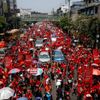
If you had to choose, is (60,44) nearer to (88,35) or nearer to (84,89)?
(88,35)

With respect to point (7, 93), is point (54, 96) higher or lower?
lower

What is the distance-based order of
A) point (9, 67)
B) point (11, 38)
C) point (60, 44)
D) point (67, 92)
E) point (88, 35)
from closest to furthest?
point (67, 92)
point (9, 67)
point (60, 44)
point (88, 35)
point (11, 38)

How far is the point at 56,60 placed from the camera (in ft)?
121

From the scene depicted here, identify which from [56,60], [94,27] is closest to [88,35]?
[94,27]

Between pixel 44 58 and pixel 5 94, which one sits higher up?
pixel 5 94

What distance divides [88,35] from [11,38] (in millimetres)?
21897

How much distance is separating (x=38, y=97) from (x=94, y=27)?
1225 inches

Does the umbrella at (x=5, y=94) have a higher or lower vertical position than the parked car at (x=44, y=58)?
higher

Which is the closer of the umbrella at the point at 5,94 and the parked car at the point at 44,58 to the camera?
the umbrella at the point at 5,94

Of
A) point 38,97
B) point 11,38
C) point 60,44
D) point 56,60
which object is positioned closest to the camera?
point 38,97

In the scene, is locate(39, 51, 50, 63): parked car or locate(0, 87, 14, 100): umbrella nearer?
locate(0, 87, 14, 100): umbrella

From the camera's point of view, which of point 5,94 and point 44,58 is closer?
point 5,94

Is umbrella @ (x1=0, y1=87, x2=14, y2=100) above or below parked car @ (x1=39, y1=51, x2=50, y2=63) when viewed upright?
above

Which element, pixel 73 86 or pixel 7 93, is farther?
pixel 73 86
